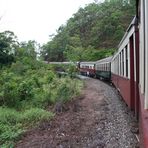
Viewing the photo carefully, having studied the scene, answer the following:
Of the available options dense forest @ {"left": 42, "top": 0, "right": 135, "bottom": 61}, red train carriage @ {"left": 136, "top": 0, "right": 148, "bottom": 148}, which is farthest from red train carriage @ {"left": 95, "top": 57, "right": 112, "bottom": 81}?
dense forest @ {"left": 42, "top": 0, "right": 135, "bottom": 61}

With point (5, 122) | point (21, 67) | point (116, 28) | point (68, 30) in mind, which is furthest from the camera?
point (68, 30)

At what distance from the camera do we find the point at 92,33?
2778 inches

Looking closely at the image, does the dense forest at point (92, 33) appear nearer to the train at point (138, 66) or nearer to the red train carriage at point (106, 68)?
the red train carriage at point (106, 68)

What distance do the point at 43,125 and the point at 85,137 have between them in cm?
210

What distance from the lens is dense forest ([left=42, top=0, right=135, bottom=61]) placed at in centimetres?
5642

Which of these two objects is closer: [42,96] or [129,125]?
[129,125]

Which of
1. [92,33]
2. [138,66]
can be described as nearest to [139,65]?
[138,66]

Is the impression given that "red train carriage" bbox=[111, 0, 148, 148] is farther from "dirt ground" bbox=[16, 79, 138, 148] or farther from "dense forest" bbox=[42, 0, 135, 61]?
"dense forest" bbox=[42, 0, 135, 61]

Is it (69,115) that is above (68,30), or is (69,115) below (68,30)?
below

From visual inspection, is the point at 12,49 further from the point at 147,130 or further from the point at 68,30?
the point at 68,30

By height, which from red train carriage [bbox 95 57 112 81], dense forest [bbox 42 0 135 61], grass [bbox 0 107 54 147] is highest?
dense forest [bbox 42 0 135 61]

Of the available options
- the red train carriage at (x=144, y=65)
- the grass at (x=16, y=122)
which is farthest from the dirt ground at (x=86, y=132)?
the red train carriage at (x=144, y=65)

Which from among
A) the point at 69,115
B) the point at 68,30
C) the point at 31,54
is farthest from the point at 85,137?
the point at 68,30

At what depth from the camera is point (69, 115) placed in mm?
10461
